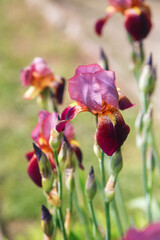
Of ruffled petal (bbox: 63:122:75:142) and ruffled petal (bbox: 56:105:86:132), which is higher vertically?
ruffled petal (bbox: 56:105:86:132)

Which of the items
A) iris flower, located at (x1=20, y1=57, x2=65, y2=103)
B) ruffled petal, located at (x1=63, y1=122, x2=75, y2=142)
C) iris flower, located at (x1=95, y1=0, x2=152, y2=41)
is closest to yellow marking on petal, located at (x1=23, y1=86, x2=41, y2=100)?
iris flower, located at (x1=20, y1=57, x2=65, y2=103)

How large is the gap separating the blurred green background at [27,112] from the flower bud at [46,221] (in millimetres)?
745

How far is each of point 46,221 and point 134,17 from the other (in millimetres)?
758

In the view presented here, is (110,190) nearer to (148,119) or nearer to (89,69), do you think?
(89,69)

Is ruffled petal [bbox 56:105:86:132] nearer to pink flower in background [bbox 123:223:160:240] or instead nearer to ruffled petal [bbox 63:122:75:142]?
ruffled petal [bbox 63:122:75:142]

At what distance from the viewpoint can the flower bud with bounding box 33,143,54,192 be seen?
0.79m

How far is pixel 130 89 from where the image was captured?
3.11 metres

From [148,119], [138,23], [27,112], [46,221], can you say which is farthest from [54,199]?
[27,112]

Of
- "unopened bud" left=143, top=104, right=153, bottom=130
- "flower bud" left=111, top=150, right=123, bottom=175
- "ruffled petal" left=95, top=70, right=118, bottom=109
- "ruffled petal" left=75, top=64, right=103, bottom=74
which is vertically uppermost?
"ruffled petal" left=75, top=64, right=103, bottom=74

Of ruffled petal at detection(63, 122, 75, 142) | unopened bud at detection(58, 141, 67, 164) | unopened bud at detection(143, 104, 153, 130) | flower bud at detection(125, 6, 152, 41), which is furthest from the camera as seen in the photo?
flower bud at detection(125, 6, 152, 41)

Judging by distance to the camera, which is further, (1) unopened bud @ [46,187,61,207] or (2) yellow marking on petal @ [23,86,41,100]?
(2) yellow marking on petal @ [23,86,41,100]

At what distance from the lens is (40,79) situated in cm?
117

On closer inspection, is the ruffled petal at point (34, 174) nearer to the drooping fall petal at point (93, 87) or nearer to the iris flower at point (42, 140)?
the iris flower at point (42, 140)

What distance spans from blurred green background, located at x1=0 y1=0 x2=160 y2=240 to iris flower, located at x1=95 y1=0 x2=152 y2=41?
0.82 m
